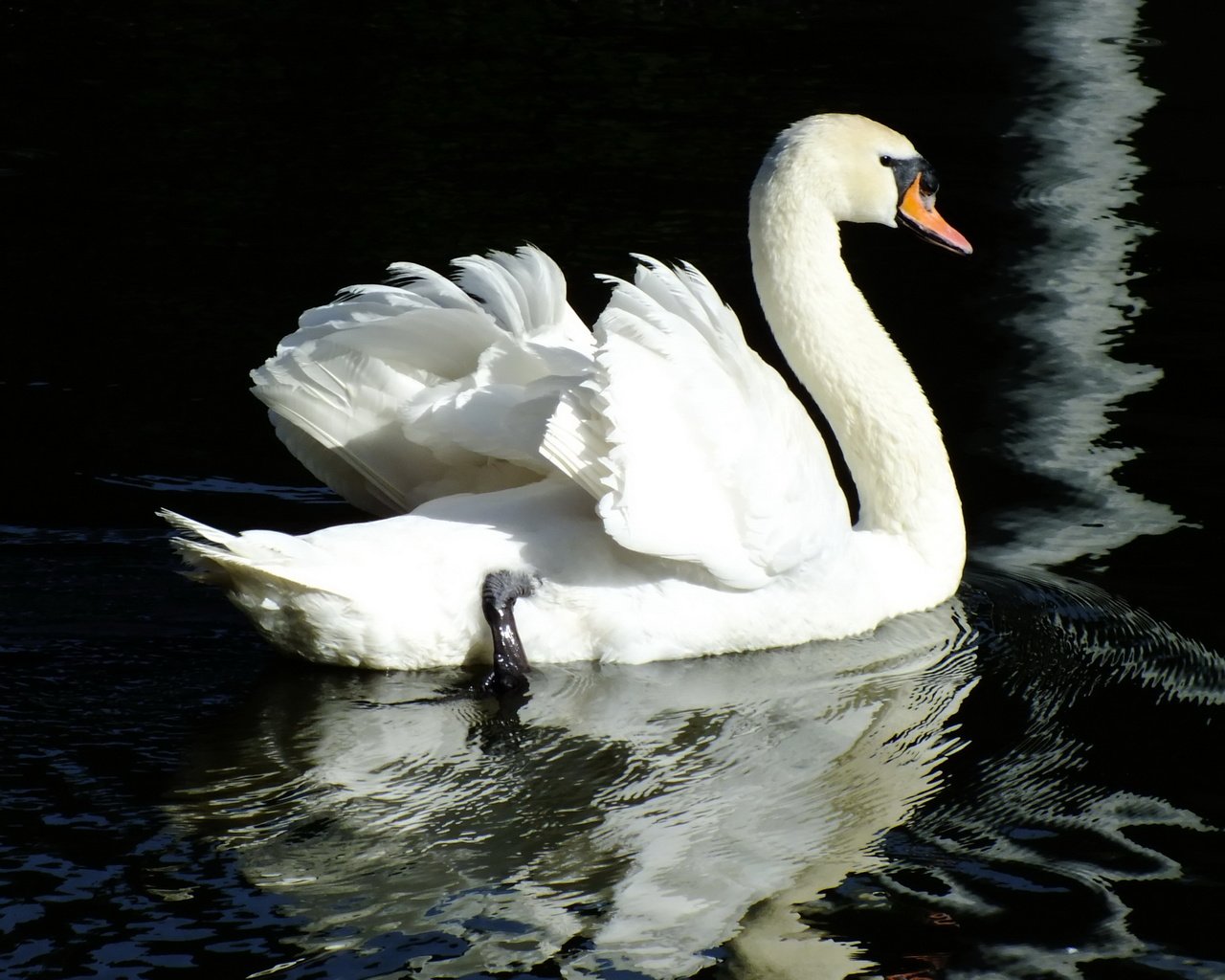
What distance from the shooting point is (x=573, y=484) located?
5660mm

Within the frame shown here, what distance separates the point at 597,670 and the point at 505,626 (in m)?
0.40

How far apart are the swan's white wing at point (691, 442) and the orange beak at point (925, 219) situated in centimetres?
132

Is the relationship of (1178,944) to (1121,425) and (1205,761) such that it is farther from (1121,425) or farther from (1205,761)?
(1121,425)

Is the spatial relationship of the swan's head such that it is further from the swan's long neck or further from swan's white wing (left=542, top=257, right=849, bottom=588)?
swan's white wing (left=542, top=257, right=849, bottom=588)

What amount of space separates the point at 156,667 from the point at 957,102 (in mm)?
9160

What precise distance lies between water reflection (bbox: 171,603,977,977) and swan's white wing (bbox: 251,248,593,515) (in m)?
0.70

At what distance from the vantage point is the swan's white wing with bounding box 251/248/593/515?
5.56 meters

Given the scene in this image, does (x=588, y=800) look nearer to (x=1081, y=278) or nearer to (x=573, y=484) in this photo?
(x=573, y=484)

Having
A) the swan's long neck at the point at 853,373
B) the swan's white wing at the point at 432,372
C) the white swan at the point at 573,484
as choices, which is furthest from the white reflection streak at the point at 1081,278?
the swan's white wing at the point at 432,372

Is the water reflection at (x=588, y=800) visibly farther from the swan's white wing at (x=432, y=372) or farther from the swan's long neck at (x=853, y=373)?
the swan's white wing at (x=432, y=372)

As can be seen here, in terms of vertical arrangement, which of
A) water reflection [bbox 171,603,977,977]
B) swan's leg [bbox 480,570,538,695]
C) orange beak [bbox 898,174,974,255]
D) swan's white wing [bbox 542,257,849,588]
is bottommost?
water reflection [bbox 171,603,977,977]

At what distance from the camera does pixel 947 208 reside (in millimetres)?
10992

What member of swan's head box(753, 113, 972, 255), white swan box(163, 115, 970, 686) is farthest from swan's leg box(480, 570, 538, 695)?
swan's head box(753, 113, 972, 255)

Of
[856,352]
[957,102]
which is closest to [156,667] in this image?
[856,352]
